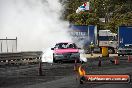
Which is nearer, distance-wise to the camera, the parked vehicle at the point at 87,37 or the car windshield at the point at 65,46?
the car windshield at the point at 65,46

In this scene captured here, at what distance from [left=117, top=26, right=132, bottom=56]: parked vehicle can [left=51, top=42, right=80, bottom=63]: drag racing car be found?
16468 mm

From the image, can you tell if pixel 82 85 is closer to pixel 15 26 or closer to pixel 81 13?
pixel 15 26

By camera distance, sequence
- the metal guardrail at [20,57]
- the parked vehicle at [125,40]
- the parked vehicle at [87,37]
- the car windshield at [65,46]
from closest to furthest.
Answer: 1. the car windshield at [65,46]
2. the metal guardrail at [20,57]
3. the parked vehicle at [125,40]
4. the parked vehicle at [87,37]

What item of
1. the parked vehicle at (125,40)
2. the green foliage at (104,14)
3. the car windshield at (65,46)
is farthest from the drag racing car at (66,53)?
the green foliage at (104,14)

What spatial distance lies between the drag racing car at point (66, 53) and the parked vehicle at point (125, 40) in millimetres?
16468

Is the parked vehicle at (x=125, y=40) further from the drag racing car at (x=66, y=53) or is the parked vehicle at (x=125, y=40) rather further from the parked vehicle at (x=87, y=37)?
the drag racing car at (x=66, y=53)

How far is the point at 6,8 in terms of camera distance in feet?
176

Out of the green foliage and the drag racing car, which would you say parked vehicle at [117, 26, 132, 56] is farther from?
the green foliage

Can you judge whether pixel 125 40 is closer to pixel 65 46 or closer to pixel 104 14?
pixel 65 46

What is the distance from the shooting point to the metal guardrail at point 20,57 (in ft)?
113

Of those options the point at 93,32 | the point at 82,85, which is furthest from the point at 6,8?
the point at 82,85

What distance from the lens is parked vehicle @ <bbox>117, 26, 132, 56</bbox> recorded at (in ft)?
162

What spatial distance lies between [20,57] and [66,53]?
17.4 ft

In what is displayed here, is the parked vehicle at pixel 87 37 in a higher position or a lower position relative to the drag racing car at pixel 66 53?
higher
